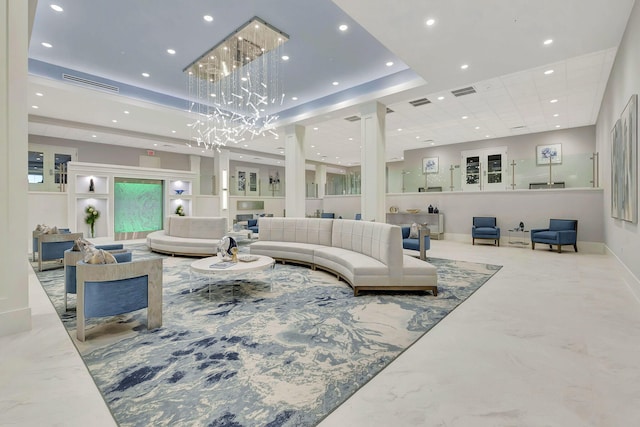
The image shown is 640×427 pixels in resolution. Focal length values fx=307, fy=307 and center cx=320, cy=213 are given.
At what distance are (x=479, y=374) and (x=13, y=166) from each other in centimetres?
463

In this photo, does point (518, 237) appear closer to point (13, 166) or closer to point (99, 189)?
point (13, 166)

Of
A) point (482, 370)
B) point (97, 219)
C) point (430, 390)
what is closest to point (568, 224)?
point (482, 370)

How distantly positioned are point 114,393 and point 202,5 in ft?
17.9

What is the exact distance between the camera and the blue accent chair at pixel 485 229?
9484 millimetres

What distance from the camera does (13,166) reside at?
3.05 meters

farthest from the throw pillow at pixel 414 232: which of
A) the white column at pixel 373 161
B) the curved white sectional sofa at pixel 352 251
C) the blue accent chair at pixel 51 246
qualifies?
the blue accent chair at pixel 51 246

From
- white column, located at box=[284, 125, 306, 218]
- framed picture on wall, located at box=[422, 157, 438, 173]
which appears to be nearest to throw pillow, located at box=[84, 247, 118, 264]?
white column, located at box=[284, 125, 306, 218]

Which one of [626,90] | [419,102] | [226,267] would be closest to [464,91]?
[419,102]

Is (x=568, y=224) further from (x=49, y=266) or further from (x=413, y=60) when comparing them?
(x=49, y=266)

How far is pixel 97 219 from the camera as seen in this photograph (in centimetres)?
1084

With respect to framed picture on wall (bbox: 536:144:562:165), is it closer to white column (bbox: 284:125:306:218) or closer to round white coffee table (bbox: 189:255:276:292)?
white column (bbox: 284:125:306:218)

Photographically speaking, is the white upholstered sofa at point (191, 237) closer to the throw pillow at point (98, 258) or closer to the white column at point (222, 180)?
the throw pillow at point (98, 258)

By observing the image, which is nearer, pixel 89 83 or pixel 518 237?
pixel 89 83

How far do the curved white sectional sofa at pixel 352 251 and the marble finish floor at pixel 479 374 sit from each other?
2.89ft
